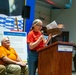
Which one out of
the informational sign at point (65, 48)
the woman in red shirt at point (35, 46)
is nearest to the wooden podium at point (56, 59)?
the informational sign at point (65, 48)

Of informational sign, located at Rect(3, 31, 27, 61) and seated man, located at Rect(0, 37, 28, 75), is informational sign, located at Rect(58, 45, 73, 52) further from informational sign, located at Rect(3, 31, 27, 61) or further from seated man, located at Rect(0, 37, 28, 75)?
informational sign, located at Rect(3, 31, 27, 61)

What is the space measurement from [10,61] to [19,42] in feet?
3.26

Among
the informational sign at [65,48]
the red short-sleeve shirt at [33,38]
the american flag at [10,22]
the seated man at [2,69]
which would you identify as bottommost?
the seated man at [2,69]

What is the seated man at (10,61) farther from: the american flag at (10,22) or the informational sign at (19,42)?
the american flag at (10,22)

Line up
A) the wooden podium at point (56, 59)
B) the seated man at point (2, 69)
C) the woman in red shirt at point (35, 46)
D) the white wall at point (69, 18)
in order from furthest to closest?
the white wall at point (69, 18) → the woman in red shirt at point (35, 46) → the wooden podium at point (56, 59) → the seated man at point (2, 69)

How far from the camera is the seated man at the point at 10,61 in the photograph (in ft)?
14.0

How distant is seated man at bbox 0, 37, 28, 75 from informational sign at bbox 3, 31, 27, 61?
596mm

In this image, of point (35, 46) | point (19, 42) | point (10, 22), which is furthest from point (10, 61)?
point (10, 22)

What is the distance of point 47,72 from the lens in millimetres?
4254

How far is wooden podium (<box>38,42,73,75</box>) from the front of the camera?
4176 millimetres

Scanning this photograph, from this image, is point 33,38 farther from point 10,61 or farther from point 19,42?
point 19,42

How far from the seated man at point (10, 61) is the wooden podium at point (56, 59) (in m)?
0.37

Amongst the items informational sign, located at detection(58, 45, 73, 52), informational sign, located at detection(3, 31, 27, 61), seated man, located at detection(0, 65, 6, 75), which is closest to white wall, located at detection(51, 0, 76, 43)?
informational sign, located at detection(3, 31, 27, 61)

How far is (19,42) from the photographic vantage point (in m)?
5.30
